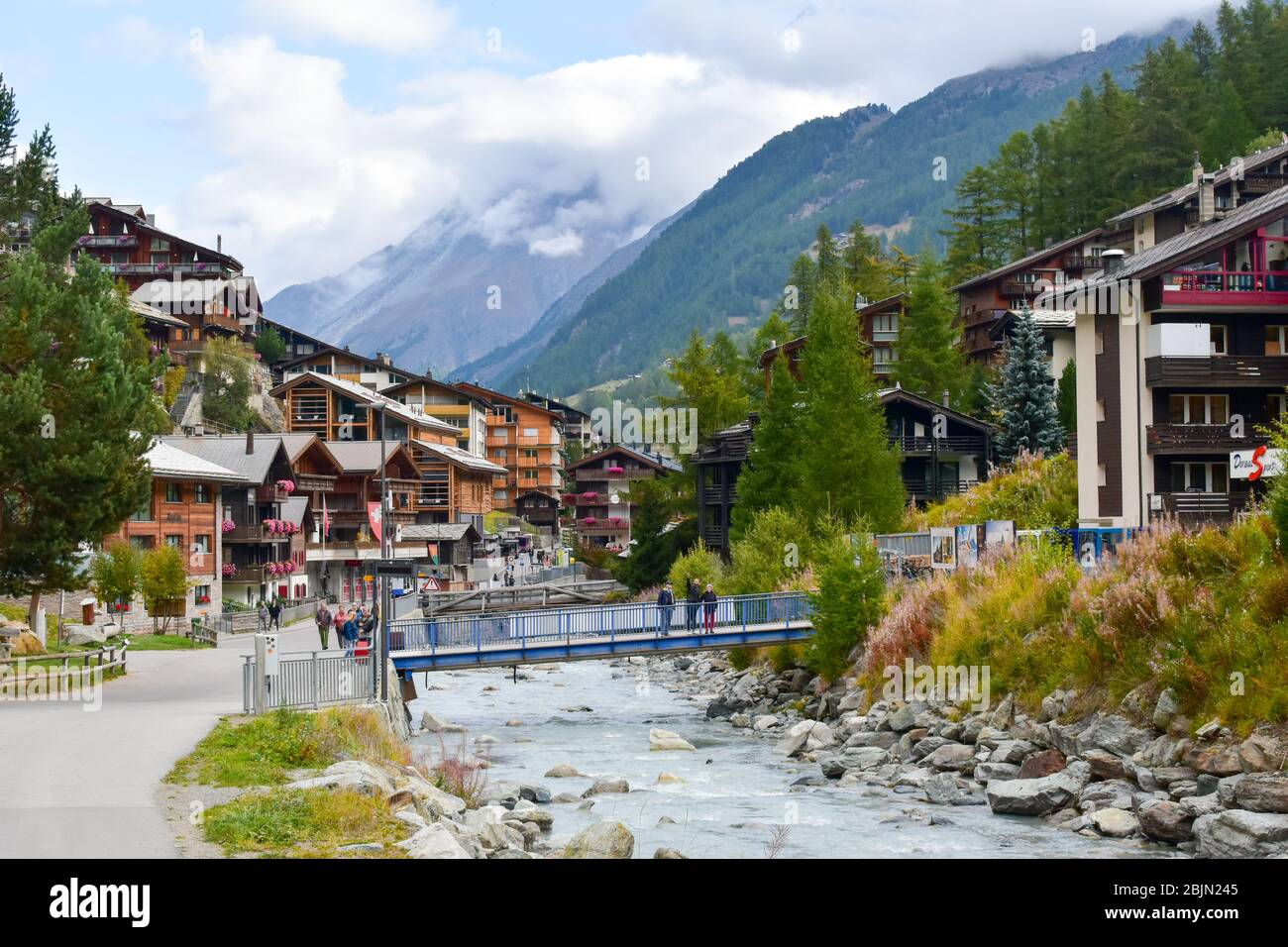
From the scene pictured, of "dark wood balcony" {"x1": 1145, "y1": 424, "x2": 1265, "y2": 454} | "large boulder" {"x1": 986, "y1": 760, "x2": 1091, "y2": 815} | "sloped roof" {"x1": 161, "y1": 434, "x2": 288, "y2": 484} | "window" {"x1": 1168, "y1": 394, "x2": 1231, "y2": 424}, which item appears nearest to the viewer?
"large boulder" {"x1": 986, "y1": 760, "x2": 1091, "y2": 815}

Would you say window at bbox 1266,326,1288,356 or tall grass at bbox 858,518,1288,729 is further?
window at bbox 1266,326,1288,356

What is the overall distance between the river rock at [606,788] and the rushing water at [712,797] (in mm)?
407

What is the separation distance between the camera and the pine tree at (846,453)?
60625 millimetres

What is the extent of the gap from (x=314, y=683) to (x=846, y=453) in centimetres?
3370

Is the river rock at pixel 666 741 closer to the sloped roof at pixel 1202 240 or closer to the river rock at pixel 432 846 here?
the river rock at pixel 432 846

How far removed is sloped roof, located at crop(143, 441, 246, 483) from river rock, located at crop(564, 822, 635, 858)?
44.5m

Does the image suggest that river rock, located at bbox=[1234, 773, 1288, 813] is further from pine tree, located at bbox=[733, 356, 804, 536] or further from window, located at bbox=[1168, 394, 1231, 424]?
pine tree, located at bbox=[733, 356, 804, 536]

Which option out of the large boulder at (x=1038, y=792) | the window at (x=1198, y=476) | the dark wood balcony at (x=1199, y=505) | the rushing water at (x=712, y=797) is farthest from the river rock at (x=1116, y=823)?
the window at (x=1198, y=476)

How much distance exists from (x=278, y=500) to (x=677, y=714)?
38.1m

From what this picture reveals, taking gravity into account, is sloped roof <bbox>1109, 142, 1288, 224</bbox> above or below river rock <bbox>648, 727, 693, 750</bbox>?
above

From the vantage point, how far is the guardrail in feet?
103

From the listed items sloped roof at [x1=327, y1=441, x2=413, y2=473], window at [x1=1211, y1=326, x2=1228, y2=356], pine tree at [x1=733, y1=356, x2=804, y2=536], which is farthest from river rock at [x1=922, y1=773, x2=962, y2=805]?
sloped roof at [x1=327, y1=441, x2=413, y2=473]

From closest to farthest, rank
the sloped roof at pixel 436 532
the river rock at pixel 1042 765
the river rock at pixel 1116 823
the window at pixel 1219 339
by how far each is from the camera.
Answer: the river rock at pixel 1116 823, the river rock at pixel 1042 765, the window at pixel 1219 339, the sloped roof at pixel 436 532

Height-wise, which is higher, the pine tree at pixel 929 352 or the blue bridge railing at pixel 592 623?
the pine tree at pixel 929 352
